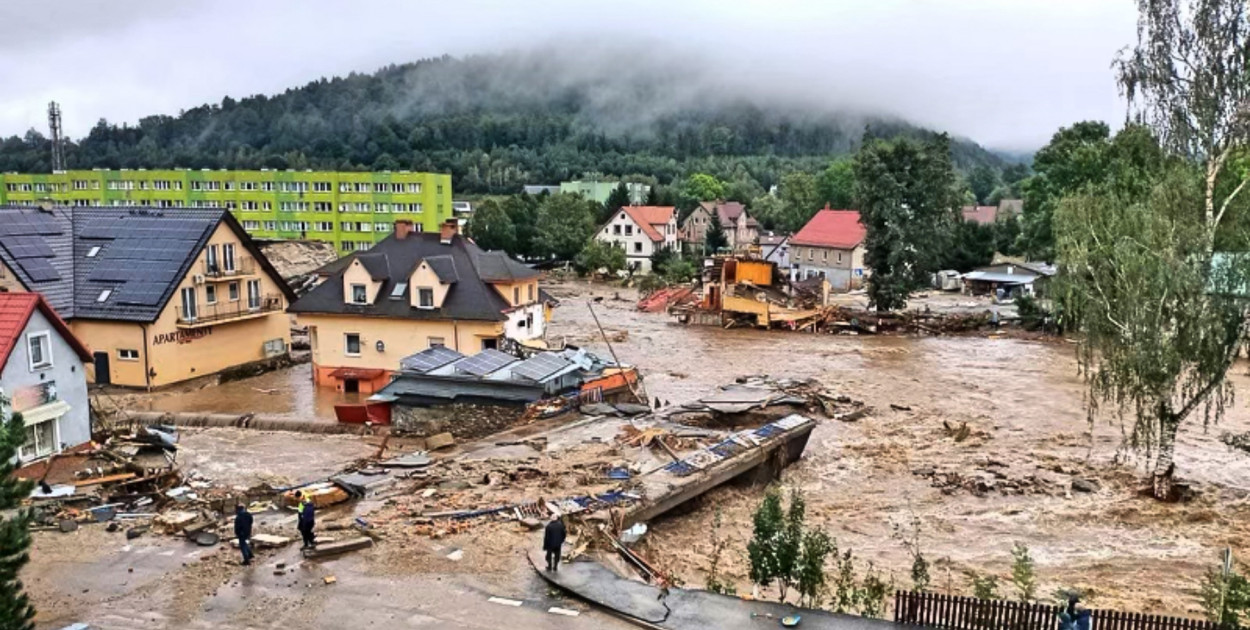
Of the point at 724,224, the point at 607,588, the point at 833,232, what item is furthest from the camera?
the point at 724,224

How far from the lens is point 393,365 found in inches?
1475

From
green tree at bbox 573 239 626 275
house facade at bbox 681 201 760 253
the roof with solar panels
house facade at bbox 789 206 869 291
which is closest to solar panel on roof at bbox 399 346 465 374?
the roof with solar panels

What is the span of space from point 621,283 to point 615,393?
50.7 meters

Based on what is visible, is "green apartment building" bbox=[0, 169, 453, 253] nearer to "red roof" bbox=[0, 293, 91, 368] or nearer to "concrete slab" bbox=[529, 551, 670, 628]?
"red roof" bbox=[0, 293, 91, 368]

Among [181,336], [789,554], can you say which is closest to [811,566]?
[789,554]

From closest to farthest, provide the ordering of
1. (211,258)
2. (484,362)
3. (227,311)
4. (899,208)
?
(484,362)
(211,258)
(227,311)
(899,208)

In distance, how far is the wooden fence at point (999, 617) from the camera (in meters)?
14.5

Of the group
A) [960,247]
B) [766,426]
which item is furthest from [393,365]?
[960,247]

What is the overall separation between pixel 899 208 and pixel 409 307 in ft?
112

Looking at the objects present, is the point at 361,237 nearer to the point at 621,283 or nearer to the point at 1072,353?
the point at 621,283

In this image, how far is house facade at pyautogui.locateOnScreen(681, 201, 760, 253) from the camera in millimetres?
111875

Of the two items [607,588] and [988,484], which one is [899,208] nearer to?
[988,484]

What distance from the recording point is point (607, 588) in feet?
53.4

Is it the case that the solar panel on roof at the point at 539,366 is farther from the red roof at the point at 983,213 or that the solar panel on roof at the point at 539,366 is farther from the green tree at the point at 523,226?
the red roof at the point at 983,213
